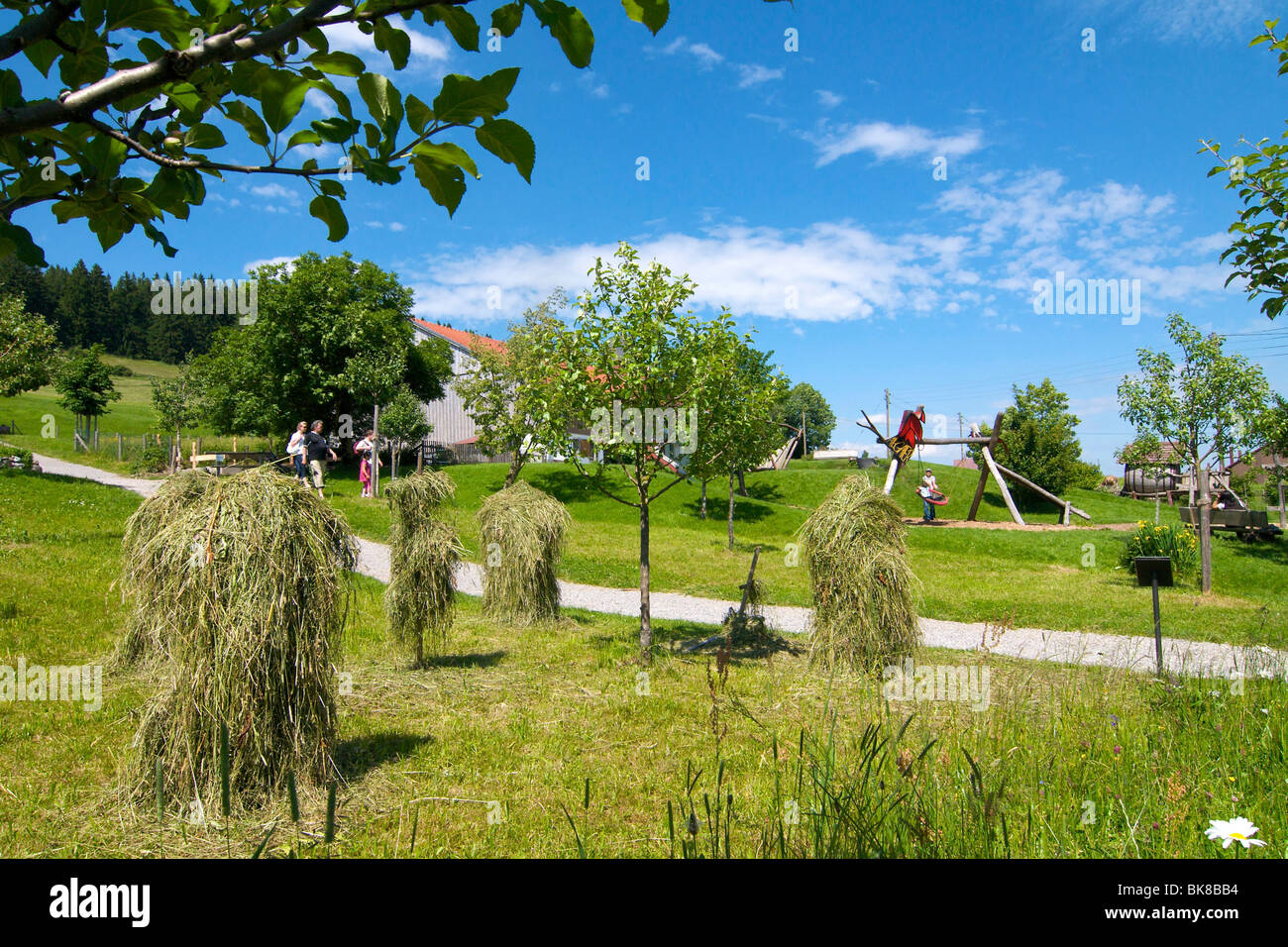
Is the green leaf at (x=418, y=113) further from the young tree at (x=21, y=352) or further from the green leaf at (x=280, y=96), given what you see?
the young tree at (x=21, y=352)

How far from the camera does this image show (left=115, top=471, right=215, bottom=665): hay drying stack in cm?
Answer: 432

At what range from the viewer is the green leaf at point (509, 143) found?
1.17 metres

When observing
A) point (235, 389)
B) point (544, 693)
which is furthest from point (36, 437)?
point (544, 693)

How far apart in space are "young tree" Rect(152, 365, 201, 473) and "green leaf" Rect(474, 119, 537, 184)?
115 feet

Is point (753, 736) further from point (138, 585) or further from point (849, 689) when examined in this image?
point (138, 585)

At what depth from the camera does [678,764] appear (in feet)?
17.6

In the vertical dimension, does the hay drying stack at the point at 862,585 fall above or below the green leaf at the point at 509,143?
Result: below

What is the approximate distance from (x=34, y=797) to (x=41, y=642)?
3.93 m

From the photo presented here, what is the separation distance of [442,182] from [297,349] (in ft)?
122

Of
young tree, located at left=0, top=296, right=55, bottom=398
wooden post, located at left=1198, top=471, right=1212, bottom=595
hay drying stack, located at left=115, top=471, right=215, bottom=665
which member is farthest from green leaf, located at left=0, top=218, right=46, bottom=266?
young tree, located at left=0, top=296, right=55, bottom=398

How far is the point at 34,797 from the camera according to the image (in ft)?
14.6

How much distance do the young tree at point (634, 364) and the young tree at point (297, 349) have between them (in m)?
25.3

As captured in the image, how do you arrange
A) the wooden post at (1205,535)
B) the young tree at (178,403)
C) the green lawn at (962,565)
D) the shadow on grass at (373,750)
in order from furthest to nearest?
the young tree at (178,403), the wooden post at (1205,535), the green lawn at (962,565), the shadow on grass at (373,750)

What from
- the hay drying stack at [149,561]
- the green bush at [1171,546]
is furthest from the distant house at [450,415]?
the hay drying stack at [149,561]
